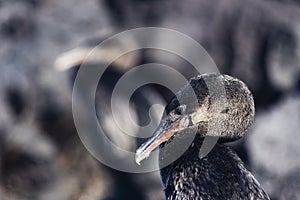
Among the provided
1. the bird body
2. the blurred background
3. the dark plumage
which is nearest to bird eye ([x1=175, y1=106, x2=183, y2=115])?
the dark plumage

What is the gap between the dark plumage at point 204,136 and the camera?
2.24 meters

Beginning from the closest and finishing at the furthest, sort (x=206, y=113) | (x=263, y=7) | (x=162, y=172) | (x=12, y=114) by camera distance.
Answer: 1. (x=206, y=113)
2. (x=162, y=172)
3. (x=12, y=114)
4. (x=263, y=7)

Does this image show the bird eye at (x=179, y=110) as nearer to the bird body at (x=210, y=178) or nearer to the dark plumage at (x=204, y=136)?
the dark plumage at (x=204, y=136)

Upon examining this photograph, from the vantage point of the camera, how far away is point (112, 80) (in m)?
2.74

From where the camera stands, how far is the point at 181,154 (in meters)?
2.34

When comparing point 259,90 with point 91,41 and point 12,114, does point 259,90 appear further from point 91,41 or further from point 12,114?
point 12,114

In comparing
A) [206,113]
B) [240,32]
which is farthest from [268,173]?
[206,113]

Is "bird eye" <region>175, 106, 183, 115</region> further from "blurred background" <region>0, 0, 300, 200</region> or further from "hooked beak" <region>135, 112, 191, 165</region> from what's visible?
"blurred background" <region>0, 0, 300, 200</region>

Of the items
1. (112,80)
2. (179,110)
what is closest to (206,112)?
(179,110)

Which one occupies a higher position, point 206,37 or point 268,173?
point 206,37

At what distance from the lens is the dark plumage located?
2.24 meters

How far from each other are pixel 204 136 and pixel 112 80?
0.52 m

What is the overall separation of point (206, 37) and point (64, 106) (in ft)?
1.52

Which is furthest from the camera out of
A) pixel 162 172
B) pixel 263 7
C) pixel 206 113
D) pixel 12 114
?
pixel 263 7
